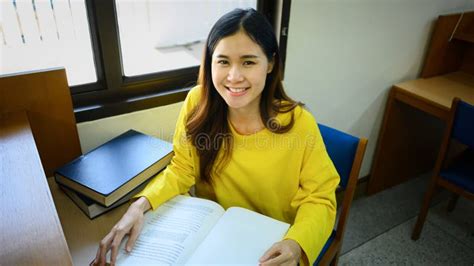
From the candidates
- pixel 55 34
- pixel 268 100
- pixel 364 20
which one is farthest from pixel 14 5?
pixel 364 20

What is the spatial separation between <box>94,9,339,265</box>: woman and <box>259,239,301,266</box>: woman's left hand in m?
0.01

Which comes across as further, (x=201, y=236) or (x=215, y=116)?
(x=215, y=116)

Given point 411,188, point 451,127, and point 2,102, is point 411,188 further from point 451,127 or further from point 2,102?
point 2,102

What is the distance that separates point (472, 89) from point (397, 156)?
1.92ft

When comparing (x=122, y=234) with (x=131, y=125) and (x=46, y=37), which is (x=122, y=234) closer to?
(x=131, y=125)

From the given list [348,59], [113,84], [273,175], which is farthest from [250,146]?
[348,59]

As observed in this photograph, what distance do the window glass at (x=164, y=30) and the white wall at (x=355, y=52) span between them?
299mm

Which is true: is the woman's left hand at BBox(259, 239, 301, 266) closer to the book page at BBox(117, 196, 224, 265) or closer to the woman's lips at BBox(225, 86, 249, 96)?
the book page at BBox(117, 196, 224, 265)

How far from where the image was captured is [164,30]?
166cm

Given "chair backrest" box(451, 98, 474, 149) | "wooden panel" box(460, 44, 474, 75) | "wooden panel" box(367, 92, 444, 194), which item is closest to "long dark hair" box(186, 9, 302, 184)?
"chair backrest" box(451, 98, 474, 149)

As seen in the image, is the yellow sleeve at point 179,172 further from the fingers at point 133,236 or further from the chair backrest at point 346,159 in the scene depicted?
the chair backrest at point 346,159

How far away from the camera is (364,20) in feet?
5.69

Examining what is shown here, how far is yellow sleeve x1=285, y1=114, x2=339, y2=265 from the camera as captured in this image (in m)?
0.92

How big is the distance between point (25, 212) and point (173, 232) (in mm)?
312
